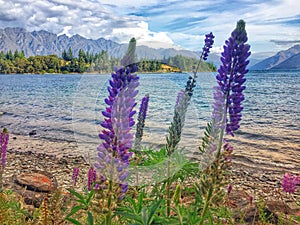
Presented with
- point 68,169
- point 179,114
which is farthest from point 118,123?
point 68,169

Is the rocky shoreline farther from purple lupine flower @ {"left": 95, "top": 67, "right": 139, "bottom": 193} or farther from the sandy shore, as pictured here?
purple lupine flower @ {"left": 95, "top": 67, "right": 139, "bottom": 193}

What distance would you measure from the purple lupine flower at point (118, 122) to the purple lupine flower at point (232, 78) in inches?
29.2

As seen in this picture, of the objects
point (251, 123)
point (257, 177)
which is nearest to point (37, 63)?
point (251, 123)

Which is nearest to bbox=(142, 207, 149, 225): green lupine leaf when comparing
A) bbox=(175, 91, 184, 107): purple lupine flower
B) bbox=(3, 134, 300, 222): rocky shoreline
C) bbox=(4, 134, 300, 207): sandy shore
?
bbox=(175, 91, 184, 107): purple lupine flower

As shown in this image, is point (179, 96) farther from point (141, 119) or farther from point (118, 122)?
point (118, 122)

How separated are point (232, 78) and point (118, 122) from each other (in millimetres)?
944

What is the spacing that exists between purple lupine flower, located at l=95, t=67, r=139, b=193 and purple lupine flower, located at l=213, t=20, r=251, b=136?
→ 0.74 m

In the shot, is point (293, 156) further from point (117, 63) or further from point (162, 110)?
point (117, 63)

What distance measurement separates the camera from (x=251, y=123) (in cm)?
2172

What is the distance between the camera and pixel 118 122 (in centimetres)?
216

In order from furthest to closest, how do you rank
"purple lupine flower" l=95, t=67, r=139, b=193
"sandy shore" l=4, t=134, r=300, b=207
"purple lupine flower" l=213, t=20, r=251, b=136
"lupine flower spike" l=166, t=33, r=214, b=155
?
"sandy shore" l=4, t=134, r=300, b=207, "lupine flower spike" l=166, t=33, r=214, b=155, "purple lupine flower" l=213, t=20, r=251, b=136, "purple lupine flower" l=95, t=67, r=139, b=193

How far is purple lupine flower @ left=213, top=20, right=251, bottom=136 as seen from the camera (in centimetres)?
254

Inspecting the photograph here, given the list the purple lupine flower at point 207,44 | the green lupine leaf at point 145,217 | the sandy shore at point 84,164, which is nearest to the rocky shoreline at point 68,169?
the sandy shore at point 84,164

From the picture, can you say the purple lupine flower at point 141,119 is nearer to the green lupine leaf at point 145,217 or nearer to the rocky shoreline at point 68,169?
the green lupine leaf at point 145,217
